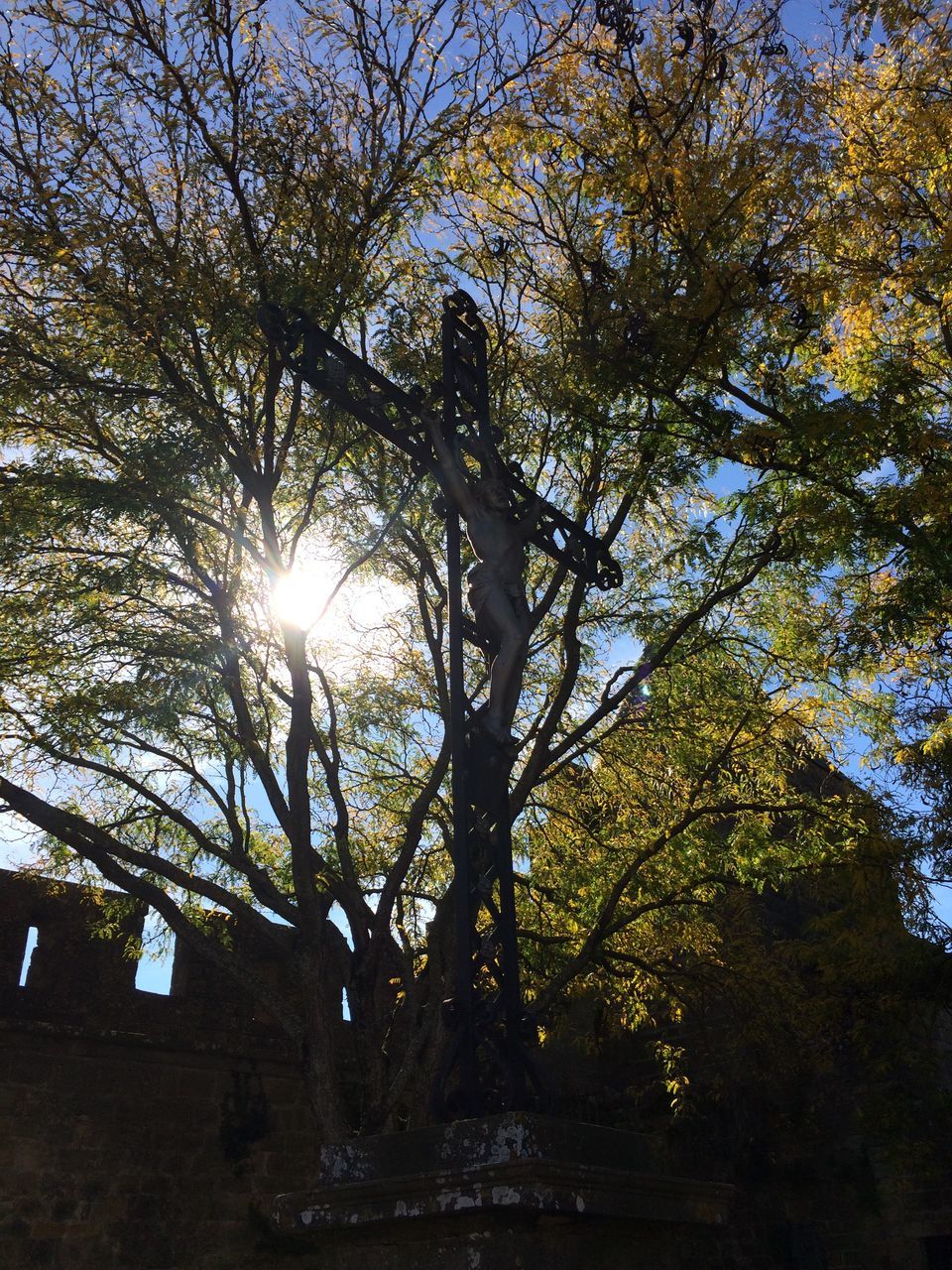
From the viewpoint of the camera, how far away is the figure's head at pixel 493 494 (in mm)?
4305

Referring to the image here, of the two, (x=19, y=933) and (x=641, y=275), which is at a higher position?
(x=641, y=275)

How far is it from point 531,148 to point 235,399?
294cm

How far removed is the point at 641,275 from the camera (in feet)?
25.9

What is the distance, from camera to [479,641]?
4.23 metres

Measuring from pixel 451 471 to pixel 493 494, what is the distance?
7.2 inches

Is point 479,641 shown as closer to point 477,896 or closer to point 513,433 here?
point 477,896

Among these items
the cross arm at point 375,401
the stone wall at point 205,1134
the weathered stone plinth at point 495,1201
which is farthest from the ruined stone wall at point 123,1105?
the weathered stone plinth at point 495,1201

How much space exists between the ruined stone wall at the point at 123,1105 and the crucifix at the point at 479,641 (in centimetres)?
760

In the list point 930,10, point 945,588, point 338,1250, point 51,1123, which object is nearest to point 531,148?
point 930,10

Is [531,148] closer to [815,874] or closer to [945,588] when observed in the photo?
[945,588]

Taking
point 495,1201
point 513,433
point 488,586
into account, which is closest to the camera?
point 495,1201

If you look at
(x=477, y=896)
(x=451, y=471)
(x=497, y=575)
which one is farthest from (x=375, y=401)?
(x=477, y=896)

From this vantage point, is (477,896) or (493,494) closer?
(477,896)

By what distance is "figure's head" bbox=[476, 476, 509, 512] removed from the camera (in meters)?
4.30
